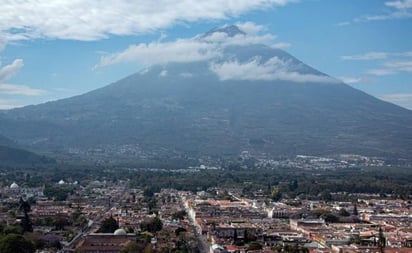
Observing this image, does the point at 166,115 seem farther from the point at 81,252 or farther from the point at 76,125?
the point at 81,252

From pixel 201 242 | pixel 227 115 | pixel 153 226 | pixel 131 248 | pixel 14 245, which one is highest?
pixel 227 115

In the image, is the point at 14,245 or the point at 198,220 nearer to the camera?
the point at 14,245

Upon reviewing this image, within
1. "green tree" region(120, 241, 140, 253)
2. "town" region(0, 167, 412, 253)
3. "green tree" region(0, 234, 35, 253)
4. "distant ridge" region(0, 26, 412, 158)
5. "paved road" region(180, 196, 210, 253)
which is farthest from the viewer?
"distant ridge" region(0, 26, 412, 158)

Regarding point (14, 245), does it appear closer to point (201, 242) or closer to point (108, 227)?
point (108, 227)

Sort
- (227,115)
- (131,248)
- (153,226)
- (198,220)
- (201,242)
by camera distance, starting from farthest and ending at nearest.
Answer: (227,115), (198,220), (153,226), (201,242), (131,248)

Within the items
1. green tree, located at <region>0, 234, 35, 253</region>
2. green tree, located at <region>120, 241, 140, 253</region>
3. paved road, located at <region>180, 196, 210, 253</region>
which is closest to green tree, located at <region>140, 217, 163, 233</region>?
paved road, located at <region>180, 196, 210, 253</region>

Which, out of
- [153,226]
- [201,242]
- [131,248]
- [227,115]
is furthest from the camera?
[227,115]

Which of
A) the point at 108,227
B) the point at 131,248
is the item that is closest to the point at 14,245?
the point at 131,248

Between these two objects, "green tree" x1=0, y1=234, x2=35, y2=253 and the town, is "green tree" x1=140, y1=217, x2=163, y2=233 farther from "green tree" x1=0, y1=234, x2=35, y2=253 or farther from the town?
"green tree" x1=0, y1=234, x2=35, y2=253

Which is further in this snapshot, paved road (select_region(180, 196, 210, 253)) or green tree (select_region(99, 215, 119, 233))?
green tree (select_region(99, 215, 119, 233))
